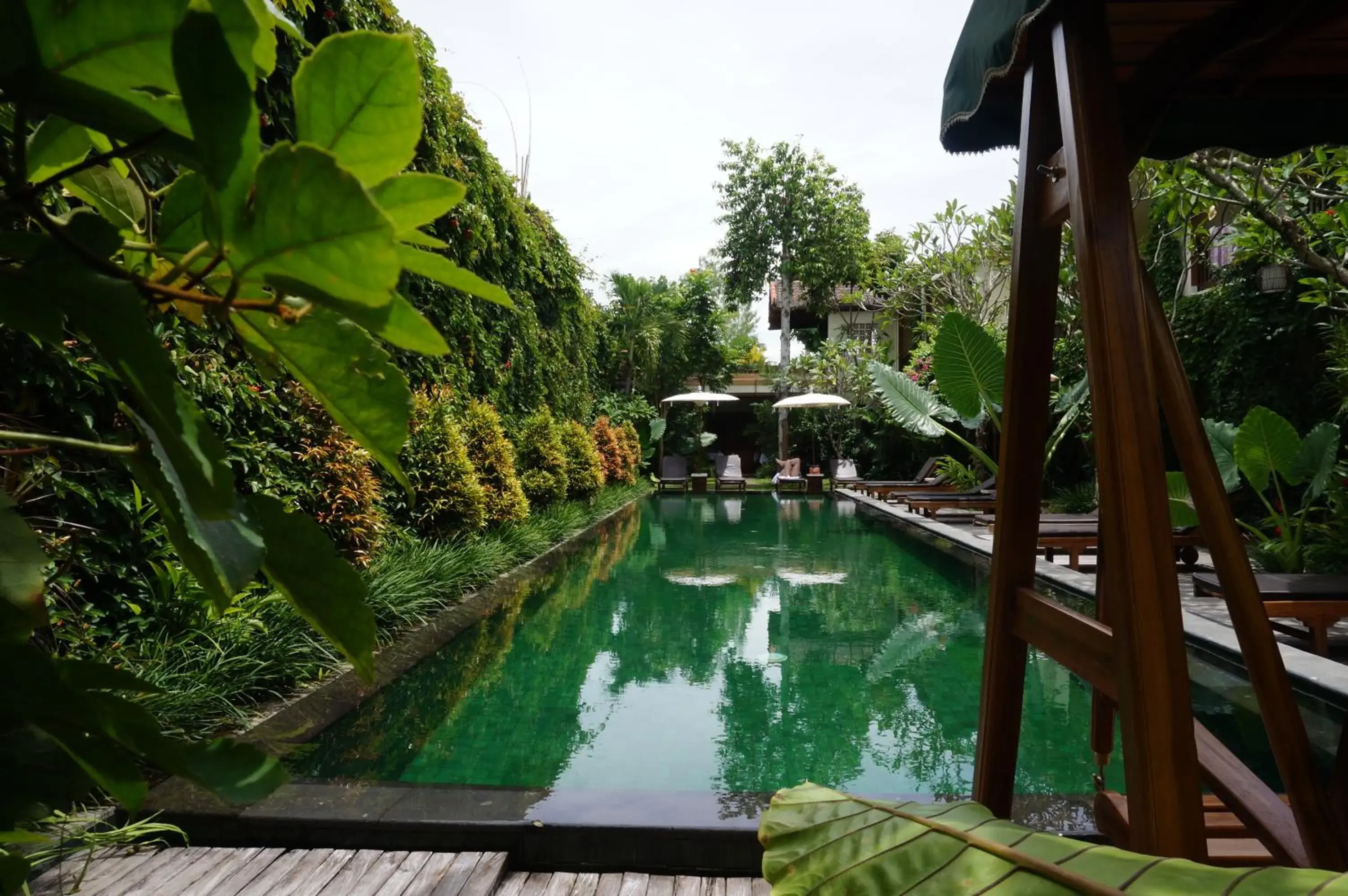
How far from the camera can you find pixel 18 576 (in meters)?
0.36

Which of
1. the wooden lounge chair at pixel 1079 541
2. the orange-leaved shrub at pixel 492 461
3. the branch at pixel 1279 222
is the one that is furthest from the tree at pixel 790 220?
the branch at pixel 1279 222

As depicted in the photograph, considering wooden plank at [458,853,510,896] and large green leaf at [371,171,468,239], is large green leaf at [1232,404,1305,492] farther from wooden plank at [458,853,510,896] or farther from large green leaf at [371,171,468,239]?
large green leaf at [371,171,468,239]

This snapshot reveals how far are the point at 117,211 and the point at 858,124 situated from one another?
741 inches

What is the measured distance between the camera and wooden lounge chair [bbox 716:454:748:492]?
20.0m

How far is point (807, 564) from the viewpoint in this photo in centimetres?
855

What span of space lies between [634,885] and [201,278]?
2390 mm

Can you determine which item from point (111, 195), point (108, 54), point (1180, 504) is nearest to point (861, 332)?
point (1180, 504)

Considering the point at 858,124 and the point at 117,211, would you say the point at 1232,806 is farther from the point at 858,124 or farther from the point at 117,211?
the point at 858,124

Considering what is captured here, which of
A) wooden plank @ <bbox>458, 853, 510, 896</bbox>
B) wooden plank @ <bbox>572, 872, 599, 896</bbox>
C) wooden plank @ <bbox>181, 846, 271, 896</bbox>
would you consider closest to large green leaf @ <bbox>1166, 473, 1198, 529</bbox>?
wooden plank @ <bbox>572, 872, 599, 896</bbox>

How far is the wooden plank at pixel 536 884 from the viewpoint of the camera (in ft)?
7.39

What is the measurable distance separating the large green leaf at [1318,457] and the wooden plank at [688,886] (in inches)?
222

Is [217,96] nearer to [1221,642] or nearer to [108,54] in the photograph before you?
[108,54]

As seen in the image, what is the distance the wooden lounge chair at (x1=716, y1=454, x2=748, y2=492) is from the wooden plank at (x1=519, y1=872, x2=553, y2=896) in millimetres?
17499

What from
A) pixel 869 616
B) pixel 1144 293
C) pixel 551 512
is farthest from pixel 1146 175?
pixel 1144 293
